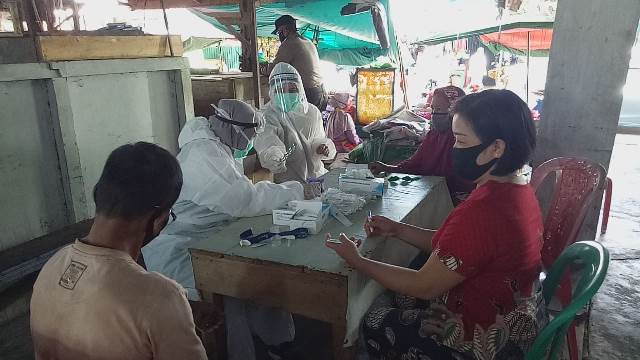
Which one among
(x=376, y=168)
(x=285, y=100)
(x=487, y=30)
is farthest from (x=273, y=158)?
(x=487, y=30)

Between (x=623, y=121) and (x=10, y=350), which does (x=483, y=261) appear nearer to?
(x=10, y=350)

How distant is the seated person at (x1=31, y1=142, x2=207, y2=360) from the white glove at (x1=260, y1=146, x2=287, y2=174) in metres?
2.52

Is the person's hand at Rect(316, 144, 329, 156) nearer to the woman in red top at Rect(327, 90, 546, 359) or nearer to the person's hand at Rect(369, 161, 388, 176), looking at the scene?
the person's hand at Rect(369, 161, 388, 176)

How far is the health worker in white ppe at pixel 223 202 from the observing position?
2285mm

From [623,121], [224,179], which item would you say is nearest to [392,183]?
[224,179]

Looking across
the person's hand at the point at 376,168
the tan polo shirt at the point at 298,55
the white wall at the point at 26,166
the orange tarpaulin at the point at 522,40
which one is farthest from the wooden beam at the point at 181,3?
the orange tarpaulin at the point at 522,40

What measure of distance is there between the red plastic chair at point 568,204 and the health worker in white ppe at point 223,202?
1.49 m

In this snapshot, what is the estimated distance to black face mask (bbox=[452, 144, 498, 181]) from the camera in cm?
166

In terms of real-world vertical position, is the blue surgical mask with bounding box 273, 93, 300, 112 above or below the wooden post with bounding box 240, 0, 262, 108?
below

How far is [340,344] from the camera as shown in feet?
5.73

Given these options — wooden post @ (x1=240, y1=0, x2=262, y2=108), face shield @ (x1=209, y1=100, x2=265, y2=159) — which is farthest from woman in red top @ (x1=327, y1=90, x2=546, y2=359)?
wooden post @ (x1=240, y1=0, x2=262, y2=108)

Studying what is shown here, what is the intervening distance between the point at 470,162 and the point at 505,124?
0.63ft

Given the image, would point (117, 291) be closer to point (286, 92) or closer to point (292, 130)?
point (292, 130)

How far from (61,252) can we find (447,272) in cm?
119
